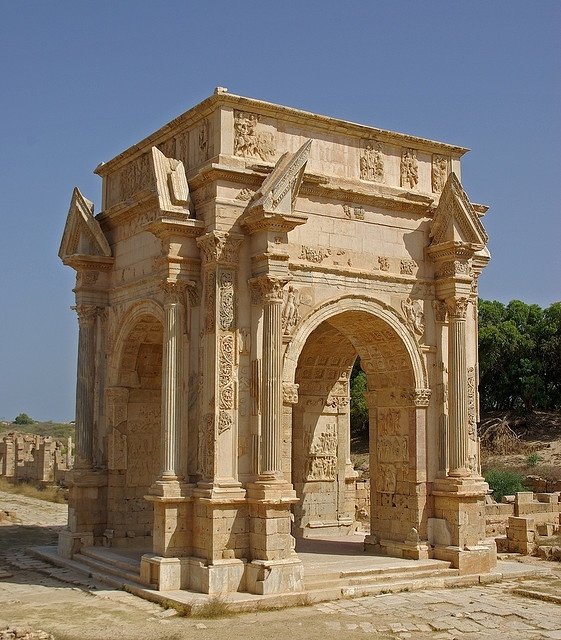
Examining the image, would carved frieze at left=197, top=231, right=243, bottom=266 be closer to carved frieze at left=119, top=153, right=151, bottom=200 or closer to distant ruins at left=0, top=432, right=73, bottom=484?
carved frieze at left=119, top=153, right=151, bottom=200

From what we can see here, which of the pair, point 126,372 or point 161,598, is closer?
point 161,598

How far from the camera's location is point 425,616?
36.9ft

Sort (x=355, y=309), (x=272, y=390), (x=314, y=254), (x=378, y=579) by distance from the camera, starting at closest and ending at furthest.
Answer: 1. (x=272, y=390)
2. (x=378, y=579)
3. (x=314, y=254)
4. (x=355, y=309)

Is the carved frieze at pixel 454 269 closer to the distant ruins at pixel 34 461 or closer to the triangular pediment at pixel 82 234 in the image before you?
the triangular pediment at pixel 82 234

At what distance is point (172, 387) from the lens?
1288 cm

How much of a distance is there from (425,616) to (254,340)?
14.9 feet

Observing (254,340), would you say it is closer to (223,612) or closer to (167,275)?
(167,275)

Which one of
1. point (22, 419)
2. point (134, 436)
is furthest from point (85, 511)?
point (22, 419)

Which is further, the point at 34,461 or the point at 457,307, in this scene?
the point at 34,461

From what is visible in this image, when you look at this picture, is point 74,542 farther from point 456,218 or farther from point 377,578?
point 456,218

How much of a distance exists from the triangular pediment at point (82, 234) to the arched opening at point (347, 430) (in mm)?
4288

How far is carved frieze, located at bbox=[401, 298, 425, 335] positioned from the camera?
47.8ft

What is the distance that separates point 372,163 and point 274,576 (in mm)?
7037

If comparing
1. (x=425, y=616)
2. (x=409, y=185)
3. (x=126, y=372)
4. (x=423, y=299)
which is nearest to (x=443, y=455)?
(x=423, y=299)
